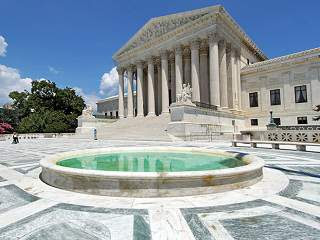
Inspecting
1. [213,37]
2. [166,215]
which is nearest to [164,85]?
[213,37]

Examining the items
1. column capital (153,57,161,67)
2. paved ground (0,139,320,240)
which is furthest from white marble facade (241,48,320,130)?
→ paved ground (0,139,320,240)

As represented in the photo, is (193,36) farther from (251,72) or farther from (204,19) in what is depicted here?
(251,72)

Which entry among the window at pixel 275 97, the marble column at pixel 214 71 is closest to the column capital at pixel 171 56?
the marble column at pixel 214 71

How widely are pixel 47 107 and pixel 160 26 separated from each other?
102ft

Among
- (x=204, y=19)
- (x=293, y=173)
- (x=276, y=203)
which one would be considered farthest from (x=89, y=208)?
(x=204, y=19)

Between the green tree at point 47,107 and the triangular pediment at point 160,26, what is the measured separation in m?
16.2

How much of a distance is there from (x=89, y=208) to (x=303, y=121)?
3905 cm

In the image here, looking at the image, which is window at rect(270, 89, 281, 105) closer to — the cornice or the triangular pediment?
the cornice

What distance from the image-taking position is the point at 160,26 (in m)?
45.5

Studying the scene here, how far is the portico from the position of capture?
3591cm

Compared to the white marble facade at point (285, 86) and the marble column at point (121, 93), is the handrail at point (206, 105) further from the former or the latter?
the marble column at point (121, 93)

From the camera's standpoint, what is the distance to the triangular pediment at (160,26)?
126 ft

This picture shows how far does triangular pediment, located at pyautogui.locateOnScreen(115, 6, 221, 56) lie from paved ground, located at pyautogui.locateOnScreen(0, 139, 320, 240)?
35719mm

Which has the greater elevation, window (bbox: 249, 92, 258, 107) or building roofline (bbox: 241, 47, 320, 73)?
building roofline (bbox: 241, 47, 320, 73)
